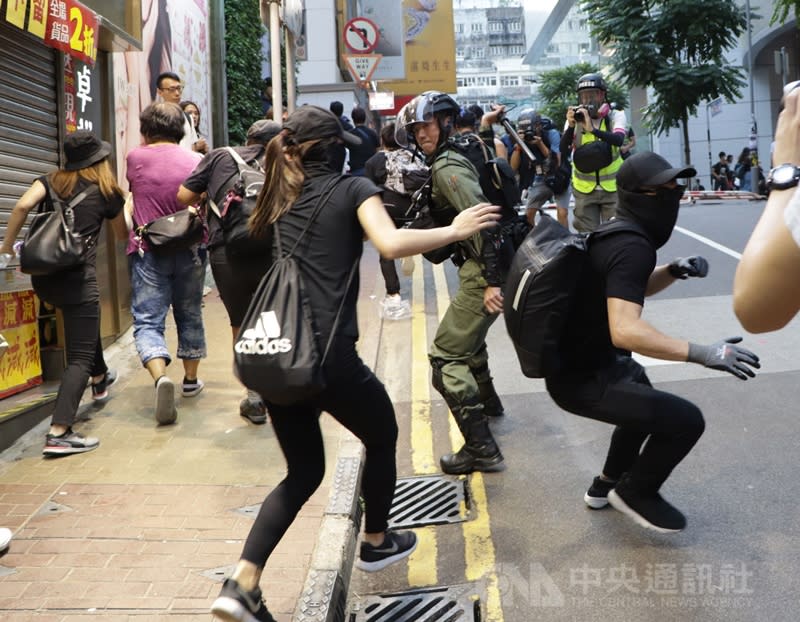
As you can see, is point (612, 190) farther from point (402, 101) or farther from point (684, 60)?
point (402, 101)

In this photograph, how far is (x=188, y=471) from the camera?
5523 millimetres

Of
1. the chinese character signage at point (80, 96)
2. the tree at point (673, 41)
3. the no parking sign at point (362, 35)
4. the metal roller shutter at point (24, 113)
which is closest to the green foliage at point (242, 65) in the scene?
the no parking sign at point (362, 35)

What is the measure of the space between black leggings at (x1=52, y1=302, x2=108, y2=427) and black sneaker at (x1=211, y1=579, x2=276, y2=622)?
2737 mm

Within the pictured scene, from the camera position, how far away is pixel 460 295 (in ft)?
18.0

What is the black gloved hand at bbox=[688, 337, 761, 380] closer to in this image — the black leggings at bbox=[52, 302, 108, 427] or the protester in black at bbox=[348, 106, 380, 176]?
the black leggings at bbox=[52, 302, 108, 427]

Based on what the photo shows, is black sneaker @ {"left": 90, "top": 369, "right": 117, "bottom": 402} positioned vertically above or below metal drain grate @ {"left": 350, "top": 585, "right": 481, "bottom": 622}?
above

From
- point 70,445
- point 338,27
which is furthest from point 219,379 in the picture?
point 338,27

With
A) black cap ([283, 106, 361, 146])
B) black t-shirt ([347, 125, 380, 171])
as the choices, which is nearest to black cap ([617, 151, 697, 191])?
black cap ([283, 106, 361, 146])

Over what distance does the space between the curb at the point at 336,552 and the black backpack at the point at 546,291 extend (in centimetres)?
116

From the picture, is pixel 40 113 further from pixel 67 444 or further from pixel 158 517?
pixel 158 517

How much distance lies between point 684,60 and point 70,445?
27.4 meters

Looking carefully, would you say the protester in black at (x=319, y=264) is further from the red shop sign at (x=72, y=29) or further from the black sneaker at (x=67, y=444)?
the red shop sign at (x=72, y=29)

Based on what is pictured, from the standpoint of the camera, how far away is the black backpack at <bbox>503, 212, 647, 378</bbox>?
405cm

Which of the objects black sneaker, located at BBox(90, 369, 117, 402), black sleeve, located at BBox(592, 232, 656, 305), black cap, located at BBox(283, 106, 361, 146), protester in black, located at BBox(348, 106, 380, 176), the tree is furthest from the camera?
the tree
